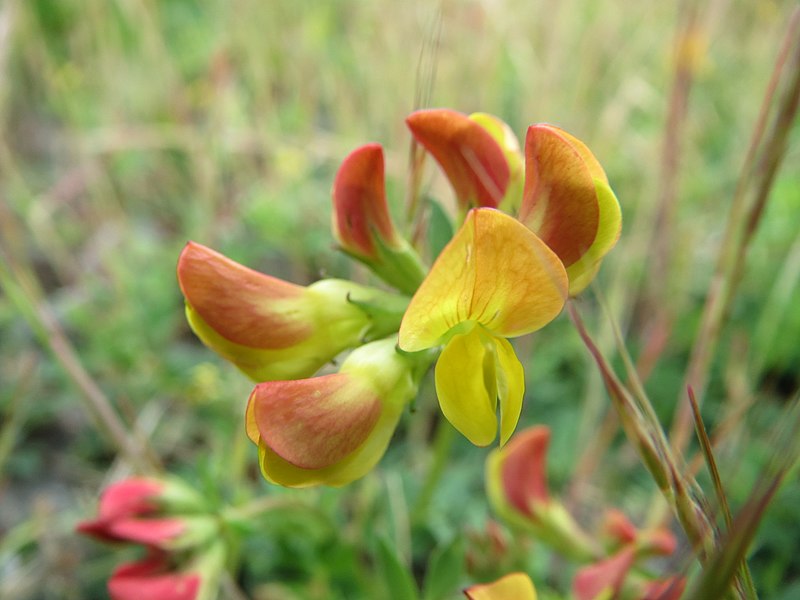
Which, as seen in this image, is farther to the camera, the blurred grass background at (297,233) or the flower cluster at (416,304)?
the blurred grass background at (297,233)

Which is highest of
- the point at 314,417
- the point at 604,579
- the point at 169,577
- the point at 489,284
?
the point at 489,284

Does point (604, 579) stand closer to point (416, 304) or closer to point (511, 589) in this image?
point (511, 589)

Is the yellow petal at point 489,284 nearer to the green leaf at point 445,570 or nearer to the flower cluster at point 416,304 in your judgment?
the flower cluster at point 416,304

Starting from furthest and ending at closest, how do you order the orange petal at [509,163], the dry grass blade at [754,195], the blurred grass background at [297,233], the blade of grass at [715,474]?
the blurred grass background at [297,233]
the dry grass blade at [754,195]
the orange petal at [509,163]
the blade of grass at [715,474]

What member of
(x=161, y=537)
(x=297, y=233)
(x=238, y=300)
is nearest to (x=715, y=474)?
(x=238, y=300)

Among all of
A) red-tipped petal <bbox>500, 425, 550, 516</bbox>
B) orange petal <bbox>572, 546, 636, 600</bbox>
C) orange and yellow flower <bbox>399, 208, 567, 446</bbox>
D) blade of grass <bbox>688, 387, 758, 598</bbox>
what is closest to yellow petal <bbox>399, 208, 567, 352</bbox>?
orange and yellow flower <bbox>399, 208, 567, 446</bbox>

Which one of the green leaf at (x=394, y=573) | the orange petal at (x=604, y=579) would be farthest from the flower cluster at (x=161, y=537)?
the orange petal at (x=604, y=579)

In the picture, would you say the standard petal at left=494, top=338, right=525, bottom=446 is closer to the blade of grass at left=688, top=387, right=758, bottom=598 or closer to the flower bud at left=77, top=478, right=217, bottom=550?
the blade of grass at left=688, top=387, right=758, bottom=598
